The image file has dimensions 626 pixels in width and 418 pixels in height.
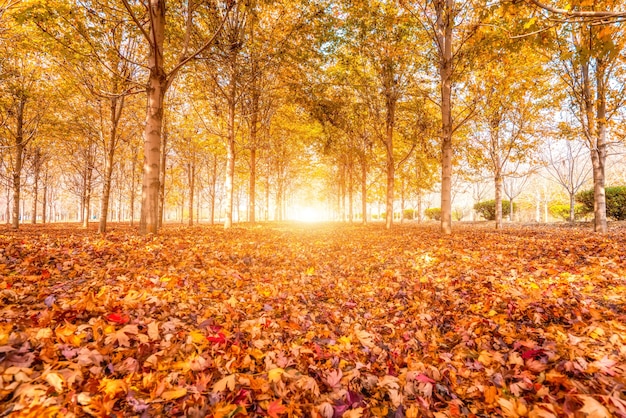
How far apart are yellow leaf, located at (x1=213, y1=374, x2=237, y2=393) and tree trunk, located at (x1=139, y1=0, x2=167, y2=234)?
25.1 feet

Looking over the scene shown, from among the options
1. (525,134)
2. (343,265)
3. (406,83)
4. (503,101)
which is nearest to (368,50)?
(406,83)

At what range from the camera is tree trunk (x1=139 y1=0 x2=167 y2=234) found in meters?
8.34

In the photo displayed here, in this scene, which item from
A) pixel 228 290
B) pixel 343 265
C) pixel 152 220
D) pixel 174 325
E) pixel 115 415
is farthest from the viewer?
pixel 152 220

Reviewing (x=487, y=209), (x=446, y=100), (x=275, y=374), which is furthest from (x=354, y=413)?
(x=487, y=209)

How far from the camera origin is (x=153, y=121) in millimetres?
8430

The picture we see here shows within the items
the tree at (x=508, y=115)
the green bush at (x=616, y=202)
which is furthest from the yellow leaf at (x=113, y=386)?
the green bush at (x=616, y=202)

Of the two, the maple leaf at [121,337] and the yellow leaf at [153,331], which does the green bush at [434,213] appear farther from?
the maple leaf at [121,337]

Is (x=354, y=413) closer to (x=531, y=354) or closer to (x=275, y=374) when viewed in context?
(x=275, y=374)

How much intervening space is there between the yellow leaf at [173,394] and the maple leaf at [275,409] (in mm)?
694

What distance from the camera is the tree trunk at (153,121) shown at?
8336 mm

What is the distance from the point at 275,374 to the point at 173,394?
0.87 meters

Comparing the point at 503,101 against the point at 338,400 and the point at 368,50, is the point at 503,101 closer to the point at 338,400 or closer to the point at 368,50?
the point at 368,50

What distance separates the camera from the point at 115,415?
192 cm

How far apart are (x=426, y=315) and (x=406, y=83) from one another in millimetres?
14689
